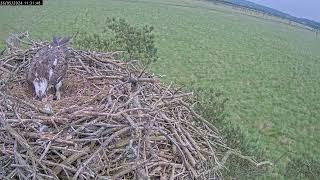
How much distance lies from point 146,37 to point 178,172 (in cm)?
439

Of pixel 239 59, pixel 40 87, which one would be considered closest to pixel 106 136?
pixel 40 87

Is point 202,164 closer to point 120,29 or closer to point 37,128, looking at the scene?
point 37,128

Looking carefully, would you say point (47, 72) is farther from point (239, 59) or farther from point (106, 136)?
point (239, 59)

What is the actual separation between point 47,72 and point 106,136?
44.1 inches

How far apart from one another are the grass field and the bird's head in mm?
2933

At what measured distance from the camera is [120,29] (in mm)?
7184

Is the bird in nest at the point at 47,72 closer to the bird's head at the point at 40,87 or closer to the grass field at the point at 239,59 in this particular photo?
the bird's head at the point at 40,87

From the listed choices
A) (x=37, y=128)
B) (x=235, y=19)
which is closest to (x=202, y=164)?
(x=37, y=128)

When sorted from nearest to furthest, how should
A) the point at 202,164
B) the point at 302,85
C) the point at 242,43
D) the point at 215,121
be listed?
the point at 202,164, the point at 215,121, the point at 302,85, the point at 242,43

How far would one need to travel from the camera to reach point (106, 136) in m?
3.03

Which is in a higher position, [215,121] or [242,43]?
[215,121]

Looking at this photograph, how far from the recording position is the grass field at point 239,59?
38.6ft

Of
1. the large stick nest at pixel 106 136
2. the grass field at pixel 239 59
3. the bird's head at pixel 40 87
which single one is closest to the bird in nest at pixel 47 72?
the bird's head at pixel 40 87

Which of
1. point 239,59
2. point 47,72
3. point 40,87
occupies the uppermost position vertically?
point 47,72
